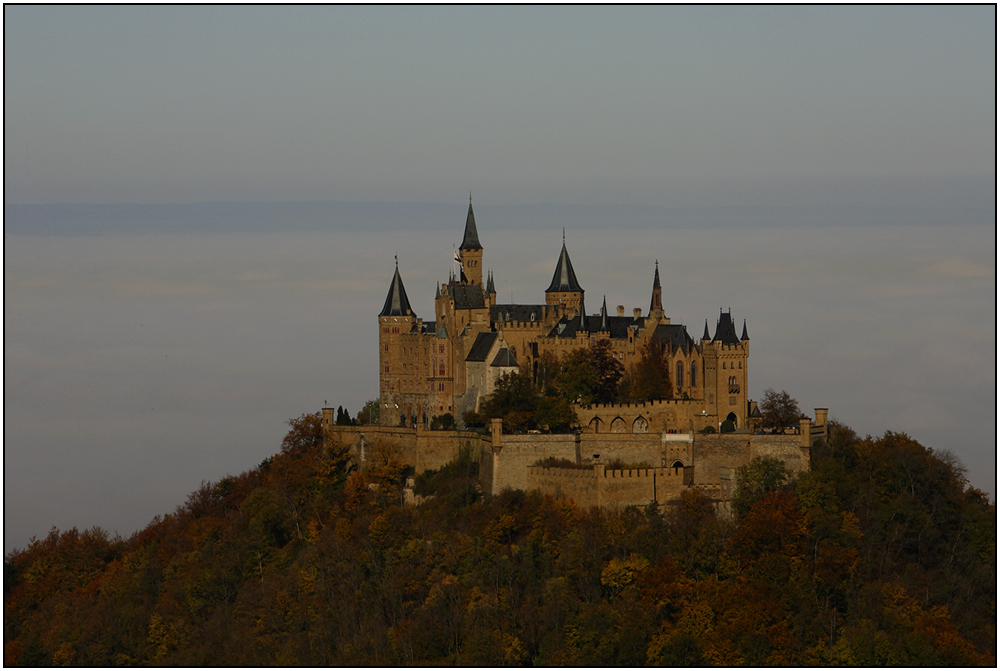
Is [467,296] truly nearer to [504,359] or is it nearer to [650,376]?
[504,359]

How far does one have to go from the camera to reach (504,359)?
310ft

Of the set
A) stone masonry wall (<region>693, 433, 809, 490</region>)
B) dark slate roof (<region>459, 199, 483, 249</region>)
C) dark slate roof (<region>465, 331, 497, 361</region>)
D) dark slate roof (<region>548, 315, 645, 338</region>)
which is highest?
dark slate roof (<region>459, 199, 483, 249</region>)

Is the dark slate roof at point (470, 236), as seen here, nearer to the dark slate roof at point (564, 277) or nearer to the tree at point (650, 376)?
the dark slate roof at point (564, 277)

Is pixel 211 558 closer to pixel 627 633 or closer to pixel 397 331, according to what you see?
pixel 397 331

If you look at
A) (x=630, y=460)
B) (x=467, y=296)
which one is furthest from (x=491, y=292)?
(x=630, y=460)

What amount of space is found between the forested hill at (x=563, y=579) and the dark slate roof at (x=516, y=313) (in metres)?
12.6

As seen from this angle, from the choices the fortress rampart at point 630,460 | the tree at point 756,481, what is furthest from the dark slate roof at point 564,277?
the tree at point 756,481

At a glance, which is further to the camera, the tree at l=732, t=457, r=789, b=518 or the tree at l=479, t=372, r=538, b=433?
the tree at l=479, t=372, r=538, b=433

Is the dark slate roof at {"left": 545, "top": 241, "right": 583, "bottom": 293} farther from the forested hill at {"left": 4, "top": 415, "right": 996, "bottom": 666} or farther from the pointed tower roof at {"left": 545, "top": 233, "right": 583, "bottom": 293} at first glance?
the forested hill at {"left": 4, "top": 415, "right": 996, "bottom": 666}

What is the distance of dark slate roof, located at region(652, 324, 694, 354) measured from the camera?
3575 inches

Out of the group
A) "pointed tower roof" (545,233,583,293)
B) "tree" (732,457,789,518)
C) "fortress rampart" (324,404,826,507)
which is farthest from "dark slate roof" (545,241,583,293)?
"tree" (732,457,789,518)

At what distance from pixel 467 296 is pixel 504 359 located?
5.81m

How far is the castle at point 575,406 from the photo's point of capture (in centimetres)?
8381

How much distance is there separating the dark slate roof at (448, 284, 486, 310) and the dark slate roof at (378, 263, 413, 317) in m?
2.90
